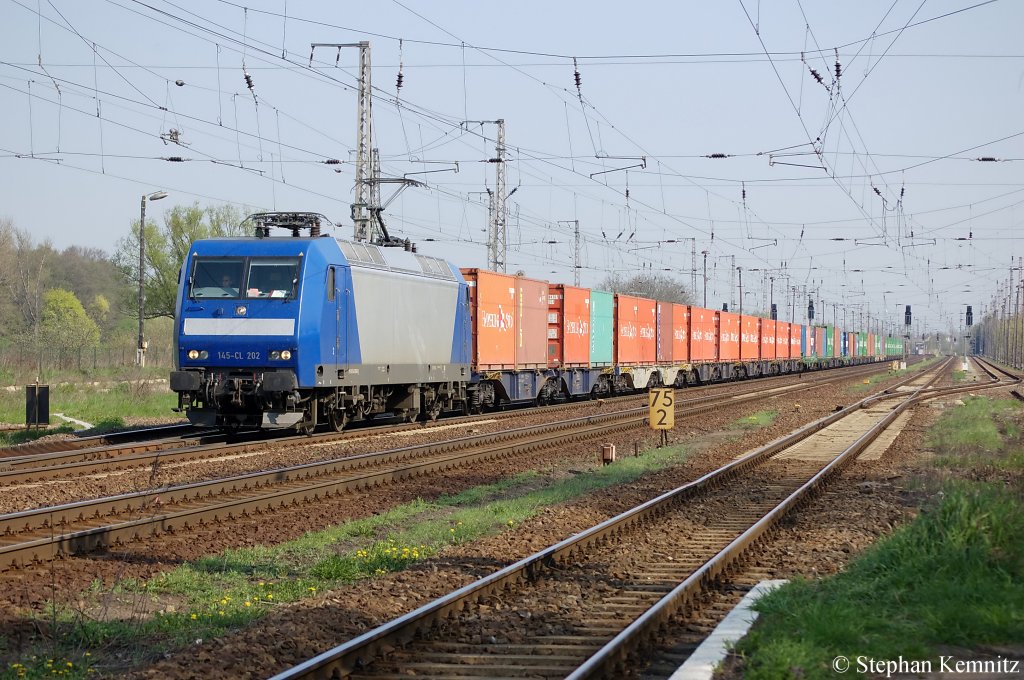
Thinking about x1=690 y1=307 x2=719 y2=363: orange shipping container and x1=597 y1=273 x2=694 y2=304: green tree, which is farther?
x1=597 y1=273 x2=694 y2=304: green tree

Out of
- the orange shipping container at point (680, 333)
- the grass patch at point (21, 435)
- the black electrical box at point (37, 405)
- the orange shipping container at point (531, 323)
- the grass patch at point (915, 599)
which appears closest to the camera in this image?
the grass patch at point (915, 599)

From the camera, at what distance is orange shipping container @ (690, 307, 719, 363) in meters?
45.3

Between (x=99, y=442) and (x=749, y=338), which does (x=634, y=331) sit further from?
(x=99, y=442)

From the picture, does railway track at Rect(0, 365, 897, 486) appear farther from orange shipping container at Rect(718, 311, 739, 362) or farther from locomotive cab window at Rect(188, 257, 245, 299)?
orange shipping container at Rect(718, 311, 739, 362)

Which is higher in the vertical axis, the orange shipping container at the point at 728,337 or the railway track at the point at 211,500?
the orange shipping container at the point at 728,337

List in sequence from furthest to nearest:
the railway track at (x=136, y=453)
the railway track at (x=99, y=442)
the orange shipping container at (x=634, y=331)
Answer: the orange shipping container at (x=634, y=331) → the railway track at (x=99, y=442) → the railway track at (x=136, y=453)

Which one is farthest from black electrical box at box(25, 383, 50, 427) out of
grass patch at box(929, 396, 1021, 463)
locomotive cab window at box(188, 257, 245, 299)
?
grass patch at box(929, 396, 1021, 463)

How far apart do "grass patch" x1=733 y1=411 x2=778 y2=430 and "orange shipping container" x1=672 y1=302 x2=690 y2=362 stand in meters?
12.9

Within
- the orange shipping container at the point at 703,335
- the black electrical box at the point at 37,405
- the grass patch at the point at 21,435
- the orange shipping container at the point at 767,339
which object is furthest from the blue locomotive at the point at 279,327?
the orange shipping container at the point at 767,339

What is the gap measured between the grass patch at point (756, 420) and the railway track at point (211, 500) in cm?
739

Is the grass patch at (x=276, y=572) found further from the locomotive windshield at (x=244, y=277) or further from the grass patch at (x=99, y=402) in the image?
the grass patch at (x=99, y=402)

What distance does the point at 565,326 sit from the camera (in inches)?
1249

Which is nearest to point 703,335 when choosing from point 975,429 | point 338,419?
point 975,429

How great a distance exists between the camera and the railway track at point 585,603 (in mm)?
6371
